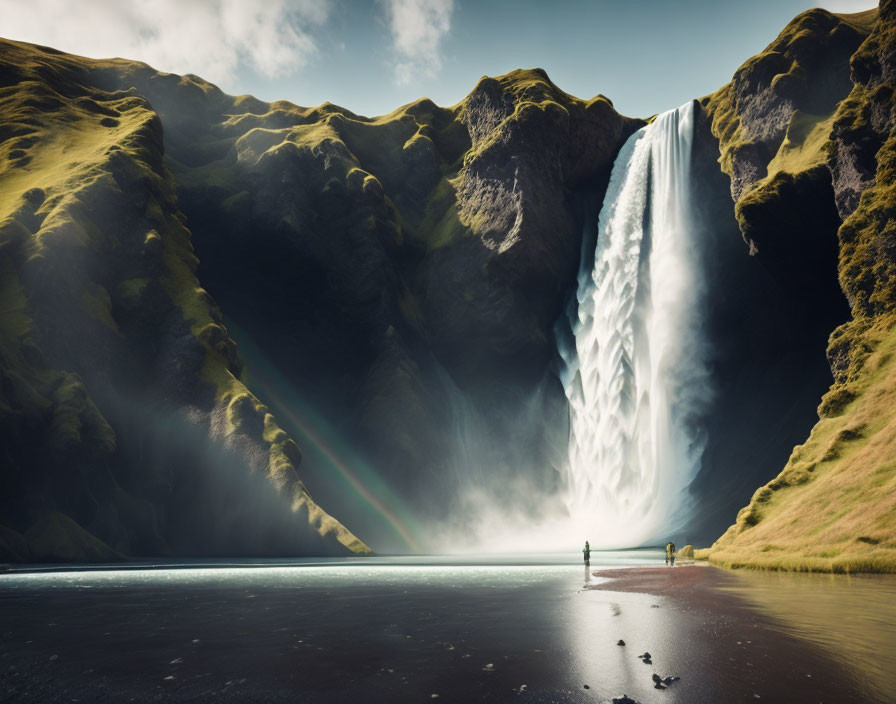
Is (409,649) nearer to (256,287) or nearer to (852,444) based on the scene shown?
(852,444)

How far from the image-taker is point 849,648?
33.6 feet

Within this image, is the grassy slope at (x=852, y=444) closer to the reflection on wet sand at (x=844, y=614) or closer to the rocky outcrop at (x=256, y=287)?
the reflection on wet sand at (x=844, y=614)

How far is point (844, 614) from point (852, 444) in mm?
28185

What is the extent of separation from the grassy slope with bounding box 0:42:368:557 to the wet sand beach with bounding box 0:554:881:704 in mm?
32968

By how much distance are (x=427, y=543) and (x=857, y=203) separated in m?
53.1

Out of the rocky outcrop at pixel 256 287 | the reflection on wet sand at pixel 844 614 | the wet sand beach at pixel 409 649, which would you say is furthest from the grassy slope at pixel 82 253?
the reflection on wet sand at pixel 844 614

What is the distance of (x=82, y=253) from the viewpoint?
59062 millimetres

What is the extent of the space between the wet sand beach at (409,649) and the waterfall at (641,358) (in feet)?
154

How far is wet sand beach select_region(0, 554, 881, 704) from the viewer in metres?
8.66

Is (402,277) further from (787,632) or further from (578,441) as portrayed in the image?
(787,632)

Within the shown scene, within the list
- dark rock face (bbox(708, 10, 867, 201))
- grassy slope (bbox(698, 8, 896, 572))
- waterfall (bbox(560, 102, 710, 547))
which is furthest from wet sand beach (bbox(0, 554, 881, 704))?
dark rock face (bbox(708, 10, 867, 201))

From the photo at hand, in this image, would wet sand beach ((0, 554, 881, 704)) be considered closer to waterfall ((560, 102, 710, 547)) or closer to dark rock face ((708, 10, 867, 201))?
waterfall ((560, 102, 710, 547))

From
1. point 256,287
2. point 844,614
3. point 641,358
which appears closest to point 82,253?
point 256,287

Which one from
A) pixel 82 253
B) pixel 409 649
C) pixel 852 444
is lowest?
pixel 409 649
